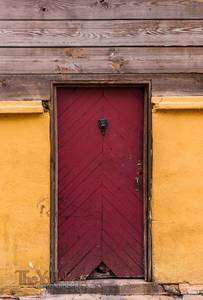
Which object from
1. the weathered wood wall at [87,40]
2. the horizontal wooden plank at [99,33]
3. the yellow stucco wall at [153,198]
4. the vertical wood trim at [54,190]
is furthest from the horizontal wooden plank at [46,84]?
the horizontal wooden plank at [99,33]

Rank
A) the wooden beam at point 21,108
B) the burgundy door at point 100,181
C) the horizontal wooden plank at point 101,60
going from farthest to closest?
the burgundy door at point 100,181 < the horizontal wooden plank at point 101,60 < the wooden beam at point 21,108

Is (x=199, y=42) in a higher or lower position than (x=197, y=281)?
higher


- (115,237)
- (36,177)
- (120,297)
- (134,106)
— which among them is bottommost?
(120,297)

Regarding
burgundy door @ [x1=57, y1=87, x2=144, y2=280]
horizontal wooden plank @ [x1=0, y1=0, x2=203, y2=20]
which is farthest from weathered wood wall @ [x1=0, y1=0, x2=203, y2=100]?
burgundy door @ [x1=57, y1=87, x2=144, y2=280]

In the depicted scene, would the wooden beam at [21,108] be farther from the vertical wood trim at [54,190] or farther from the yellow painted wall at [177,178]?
the yellow painted wall at [177,178]

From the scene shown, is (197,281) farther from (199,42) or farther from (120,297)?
(199,42)

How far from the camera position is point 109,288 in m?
6.72

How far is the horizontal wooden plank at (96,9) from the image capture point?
661 cm

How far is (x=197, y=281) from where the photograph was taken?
6758mm

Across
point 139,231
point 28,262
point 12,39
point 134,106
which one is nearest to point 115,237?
point 139,231

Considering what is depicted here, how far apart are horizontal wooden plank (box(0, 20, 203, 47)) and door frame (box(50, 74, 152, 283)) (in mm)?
395

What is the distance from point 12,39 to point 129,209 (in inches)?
93.4

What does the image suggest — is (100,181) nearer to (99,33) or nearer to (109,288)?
(109,288)

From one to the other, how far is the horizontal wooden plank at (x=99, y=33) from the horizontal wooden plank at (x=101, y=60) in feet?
0.23
